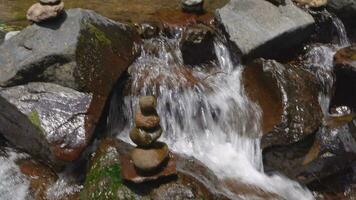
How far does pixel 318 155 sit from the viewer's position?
23.4 feet

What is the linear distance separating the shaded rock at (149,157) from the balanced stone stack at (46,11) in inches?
87.2

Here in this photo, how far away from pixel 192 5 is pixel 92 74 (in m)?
2.72

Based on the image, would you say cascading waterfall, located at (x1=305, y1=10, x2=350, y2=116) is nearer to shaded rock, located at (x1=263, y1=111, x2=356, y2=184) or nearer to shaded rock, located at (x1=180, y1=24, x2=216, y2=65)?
shaded rock, located at (x1=263, y1=111, x2=356, y2=184)

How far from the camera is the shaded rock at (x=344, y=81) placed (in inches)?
328

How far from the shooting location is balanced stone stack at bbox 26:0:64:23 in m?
6.84

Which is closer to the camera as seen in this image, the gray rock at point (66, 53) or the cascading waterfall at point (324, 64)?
the gray rock at point (66, 53)

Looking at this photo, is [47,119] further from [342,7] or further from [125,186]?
[342,7]

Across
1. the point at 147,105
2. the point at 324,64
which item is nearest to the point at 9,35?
the point at 147,105

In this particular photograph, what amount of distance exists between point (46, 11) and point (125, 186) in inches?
101

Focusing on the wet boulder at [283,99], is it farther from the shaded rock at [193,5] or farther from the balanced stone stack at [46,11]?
the balanced stone stack at [46,11]

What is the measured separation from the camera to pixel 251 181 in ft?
22.6

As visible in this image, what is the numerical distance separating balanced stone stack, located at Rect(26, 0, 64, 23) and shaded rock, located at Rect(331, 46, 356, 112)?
424 centimetres

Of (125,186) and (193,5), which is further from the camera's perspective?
(193,5)

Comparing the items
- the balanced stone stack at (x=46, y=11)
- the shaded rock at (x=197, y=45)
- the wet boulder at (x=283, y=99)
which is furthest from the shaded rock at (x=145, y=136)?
the shaded rock at (x=197, y=45)
